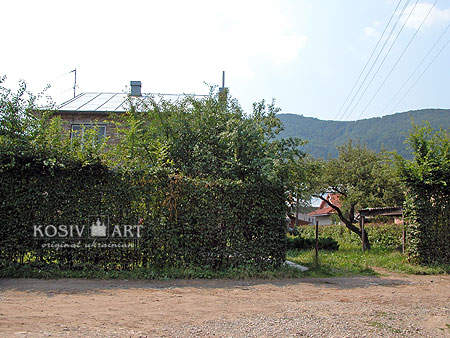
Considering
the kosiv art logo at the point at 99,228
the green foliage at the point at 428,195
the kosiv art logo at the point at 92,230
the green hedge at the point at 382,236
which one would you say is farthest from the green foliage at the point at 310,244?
the kosiv art logo at the point at 99,228

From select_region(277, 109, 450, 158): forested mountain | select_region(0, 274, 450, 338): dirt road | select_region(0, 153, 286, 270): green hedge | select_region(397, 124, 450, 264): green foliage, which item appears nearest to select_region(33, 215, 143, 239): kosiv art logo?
select_region(0, 153, 286, 270): green hedge

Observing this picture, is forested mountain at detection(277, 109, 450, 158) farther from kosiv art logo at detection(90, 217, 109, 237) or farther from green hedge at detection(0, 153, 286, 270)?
kosiv art logo at detection(90, 217, 109, 237)

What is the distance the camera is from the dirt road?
16.7 feet

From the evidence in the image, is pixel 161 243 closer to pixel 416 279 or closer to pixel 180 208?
pixel 180 208

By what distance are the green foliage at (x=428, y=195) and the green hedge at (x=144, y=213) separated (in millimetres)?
4505

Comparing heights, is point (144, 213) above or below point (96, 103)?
below

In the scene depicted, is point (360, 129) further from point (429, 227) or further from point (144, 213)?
point (144, 213)

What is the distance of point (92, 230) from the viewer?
30.1 ft

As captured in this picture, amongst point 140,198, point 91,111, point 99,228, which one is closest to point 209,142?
point 140,198

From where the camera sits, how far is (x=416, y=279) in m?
9.88

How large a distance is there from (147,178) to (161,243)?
66.6 inches

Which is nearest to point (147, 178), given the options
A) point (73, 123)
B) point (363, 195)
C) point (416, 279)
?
point (416, 279)

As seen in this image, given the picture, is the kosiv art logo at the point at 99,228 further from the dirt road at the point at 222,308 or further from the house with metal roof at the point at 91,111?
the house with metal roof at the point at 91,111

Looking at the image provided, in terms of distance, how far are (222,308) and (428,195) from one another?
8.30 meters
